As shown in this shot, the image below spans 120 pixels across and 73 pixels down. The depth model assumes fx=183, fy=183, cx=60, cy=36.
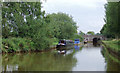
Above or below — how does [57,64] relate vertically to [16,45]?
below

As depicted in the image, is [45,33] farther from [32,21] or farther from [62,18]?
[62,18]

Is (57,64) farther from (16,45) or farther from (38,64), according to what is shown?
(16,45)

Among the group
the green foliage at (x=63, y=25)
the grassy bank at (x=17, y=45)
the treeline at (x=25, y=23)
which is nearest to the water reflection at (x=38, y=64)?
the grassy bank at (x=17, y=45)

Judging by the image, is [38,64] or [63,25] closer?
[38,64]

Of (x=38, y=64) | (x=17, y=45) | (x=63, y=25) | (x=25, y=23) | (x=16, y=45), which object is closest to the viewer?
(x=38, y=64)

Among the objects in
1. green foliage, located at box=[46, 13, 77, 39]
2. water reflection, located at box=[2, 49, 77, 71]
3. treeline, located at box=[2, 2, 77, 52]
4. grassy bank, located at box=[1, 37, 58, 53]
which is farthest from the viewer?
green foliage, located at box=[46, 13, 77, 39]

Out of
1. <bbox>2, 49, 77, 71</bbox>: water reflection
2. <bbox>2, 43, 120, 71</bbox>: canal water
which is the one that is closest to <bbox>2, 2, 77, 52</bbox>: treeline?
<bbox>2, 43, 120, 71</bbox>: canal water

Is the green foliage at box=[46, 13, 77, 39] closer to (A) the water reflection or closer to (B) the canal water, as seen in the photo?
(B) the canal water

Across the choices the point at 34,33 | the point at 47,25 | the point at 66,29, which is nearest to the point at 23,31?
the point at 34,33

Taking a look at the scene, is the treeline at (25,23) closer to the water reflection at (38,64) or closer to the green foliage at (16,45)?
the green foliage at (16,45)

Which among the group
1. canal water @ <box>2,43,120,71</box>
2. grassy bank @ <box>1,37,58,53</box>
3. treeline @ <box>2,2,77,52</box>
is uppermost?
treeline @ <box>2,2,77,52</box>

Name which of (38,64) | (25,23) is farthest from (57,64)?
(25,23)

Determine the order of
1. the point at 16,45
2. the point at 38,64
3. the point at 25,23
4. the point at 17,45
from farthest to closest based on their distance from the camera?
the point at 25,23 → the point at 17,45 → the point at 16,45 → the point at 38,64

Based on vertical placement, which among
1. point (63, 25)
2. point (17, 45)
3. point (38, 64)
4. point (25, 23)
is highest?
point (63, 25)
